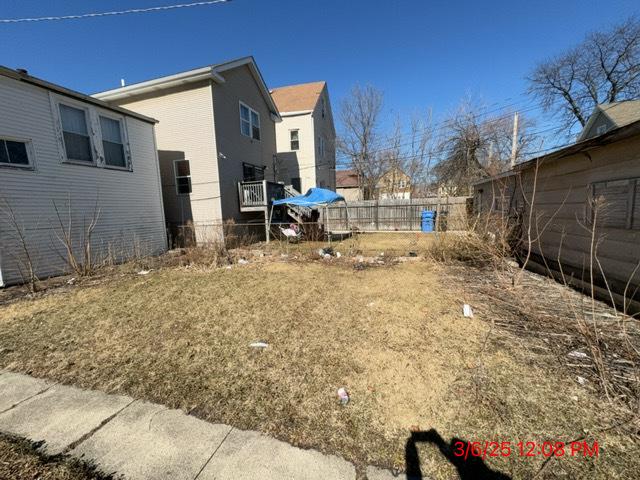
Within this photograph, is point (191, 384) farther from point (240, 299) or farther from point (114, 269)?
point (114, 269)

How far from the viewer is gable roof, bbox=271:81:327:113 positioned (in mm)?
17594

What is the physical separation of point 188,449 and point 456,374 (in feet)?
7.76

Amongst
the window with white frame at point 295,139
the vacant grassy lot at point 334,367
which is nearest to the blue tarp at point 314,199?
the vacant grassy lot at point 334,367

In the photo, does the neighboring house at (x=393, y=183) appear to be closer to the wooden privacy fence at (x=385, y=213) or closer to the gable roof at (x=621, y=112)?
the wooden privacy fence at (x=385, y=213)

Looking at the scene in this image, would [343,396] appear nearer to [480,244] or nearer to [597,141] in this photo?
[480,244]

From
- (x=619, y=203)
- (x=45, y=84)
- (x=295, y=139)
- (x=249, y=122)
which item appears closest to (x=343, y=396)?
(x=619, y=203)

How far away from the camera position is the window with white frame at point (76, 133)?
7234 millimetres

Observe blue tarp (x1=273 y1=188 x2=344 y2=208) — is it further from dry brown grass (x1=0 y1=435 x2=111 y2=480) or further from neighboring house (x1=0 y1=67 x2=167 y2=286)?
dry brown grass (x1=0 y1=435 x2=111 y2=480)

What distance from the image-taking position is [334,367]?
2.76m

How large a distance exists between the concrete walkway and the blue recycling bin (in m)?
14.7

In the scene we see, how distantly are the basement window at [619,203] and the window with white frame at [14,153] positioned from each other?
11.5m

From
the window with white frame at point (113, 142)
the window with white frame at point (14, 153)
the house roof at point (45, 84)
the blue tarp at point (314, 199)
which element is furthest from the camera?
the blue tarp at point (314, 199)

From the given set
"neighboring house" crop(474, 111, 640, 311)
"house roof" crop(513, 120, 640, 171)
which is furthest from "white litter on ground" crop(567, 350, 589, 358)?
"house roof" crop(513, 120, 640, 171)

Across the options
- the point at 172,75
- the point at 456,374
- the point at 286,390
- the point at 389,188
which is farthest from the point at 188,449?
the point at 389,188
